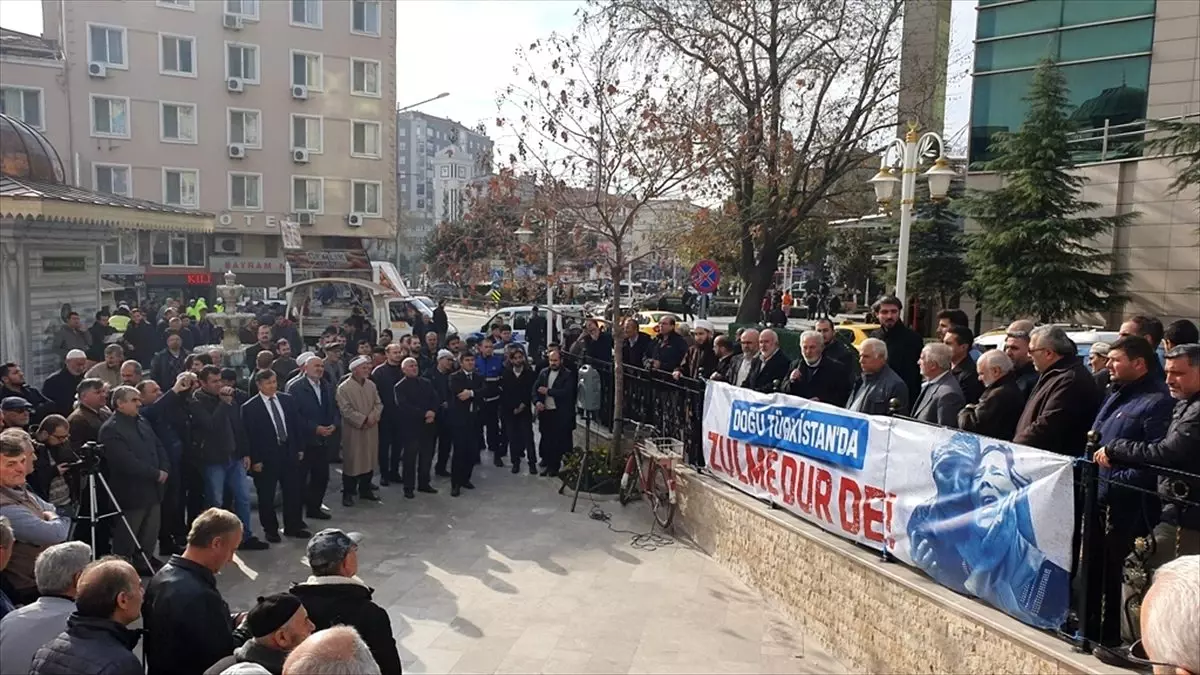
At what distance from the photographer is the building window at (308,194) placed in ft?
110

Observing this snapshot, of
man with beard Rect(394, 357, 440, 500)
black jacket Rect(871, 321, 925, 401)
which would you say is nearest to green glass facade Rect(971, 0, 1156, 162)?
A: black jacket Rect(871, 321, 925, 401)

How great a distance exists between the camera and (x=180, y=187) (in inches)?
1256

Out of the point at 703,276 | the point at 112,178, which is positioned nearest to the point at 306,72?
the point at 112,178

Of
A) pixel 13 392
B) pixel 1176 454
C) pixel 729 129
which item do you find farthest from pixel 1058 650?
pixel 729 129

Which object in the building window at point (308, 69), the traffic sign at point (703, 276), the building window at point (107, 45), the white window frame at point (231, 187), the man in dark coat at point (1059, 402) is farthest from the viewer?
the building window at point (308, 69)

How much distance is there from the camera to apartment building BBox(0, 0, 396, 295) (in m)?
30.2

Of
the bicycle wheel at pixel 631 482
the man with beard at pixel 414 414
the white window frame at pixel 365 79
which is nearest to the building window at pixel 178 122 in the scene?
the white window frame at pixel 365 79

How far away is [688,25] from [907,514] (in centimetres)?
1504

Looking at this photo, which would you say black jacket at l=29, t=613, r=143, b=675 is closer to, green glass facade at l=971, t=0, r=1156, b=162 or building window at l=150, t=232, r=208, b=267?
green glass facade at l=971, t=0, r=1156, b=162

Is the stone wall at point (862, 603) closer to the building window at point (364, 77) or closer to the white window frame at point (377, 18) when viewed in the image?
the building window at point (364, 77)

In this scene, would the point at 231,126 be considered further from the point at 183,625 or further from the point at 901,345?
the point at 183,625

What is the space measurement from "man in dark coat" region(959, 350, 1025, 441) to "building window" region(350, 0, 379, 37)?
1346 inches

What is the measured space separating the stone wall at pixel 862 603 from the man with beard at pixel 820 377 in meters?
1.23

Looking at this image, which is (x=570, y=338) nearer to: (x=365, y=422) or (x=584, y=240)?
(x=584, y=240)
